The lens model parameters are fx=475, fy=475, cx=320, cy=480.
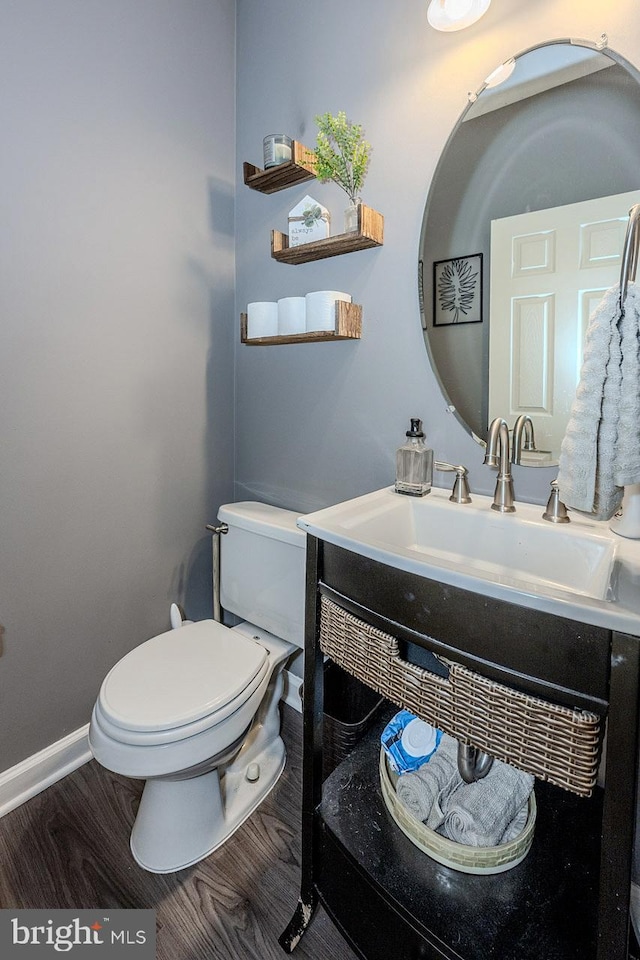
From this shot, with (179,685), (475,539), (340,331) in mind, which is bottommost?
(179,685)

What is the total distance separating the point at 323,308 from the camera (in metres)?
1.40

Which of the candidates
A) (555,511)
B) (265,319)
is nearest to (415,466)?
(555,511)

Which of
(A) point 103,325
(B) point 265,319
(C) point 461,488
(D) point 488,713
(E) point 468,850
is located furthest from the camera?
(B) point 265,319

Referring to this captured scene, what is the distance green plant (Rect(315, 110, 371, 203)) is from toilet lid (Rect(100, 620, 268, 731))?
135cm

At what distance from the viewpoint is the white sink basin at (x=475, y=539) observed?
0.82m

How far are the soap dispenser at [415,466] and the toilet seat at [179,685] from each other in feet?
2.08

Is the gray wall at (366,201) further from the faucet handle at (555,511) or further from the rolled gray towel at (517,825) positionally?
the rolled gray towel at (517,825)

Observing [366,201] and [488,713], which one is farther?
[366,201]

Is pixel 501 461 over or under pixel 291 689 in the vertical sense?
over

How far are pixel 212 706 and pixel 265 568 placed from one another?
47 cm

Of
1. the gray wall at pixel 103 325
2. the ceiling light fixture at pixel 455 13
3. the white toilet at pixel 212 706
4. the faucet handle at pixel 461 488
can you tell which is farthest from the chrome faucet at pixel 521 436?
the gray wall at pixel 103 325

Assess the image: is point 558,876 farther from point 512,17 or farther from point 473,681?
point 512,17

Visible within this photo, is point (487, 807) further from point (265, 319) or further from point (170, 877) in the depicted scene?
point (265, 319)

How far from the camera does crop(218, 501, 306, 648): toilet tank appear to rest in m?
1.44
